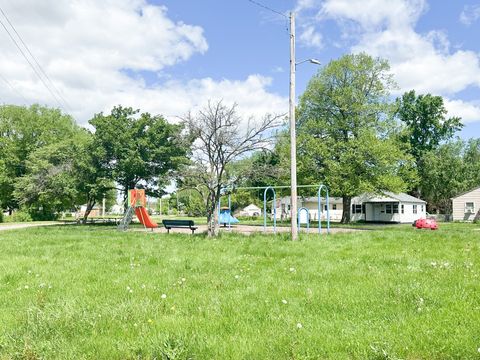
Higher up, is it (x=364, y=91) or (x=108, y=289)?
(x=364, y=91)

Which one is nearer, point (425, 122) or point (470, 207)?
point (470, 207)

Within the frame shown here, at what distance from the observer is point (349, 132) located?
3884 cm

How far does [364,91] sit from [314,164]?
8723 millimetres

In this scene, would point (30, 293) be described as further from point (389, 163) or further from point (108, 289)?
point (389, 163)

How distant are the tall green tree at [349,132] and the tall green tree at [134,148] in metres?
12.0

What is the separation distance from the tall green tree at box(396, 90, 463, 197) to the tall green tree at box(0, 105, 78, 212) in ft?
165

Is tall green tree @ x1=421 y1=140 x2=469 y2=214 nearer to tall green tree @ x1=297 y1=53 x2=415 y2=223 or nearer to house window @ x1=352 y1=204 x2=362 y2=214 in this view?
house window @ x1=352 y1=204 x2=362 y2=214

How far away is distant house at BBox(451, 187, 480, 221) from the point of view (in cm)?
4588

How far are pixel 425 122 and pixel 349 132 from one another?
30.9 metres

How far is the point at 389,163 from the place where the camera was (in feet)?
119

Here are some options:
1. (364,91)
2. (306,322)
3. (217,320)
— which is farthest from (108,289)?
(364,91)

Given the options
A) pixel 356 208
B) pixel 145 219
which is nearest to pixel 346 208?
pixel 356 208

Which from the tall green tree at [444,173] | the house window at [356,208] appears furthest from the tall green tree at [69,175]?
the tall green tree at [444,173]

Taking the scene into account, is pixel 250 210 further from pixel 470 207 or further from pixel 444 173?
pixel 470 207
